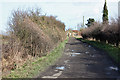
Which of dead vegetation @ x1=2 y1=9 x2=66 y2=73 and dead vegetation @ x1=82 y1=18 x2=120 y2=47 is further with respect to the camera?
dead vegetation @ x1=82 y1=18 x2=120 y2=47

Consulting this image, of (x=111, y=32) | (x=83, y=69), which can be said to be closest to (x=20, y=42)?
(x=83, y=69)

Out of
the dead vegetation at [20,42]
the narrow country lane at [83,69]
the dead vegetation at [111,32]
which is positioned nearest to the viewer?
the narrow country lane at [83,69]

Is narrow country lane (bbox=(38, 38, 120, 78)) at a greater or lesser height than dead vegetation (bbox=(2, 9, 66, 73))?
lesser

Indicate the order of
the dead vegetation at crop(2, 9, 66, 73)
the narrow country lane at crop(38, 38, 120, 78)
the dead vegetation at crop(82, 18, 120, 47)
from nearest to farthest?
the narrow country lane at crop(38, 38, 120, 78) → the dead vegetation at crop(2, 9, 66, 73) → the dead vegetation at crop(82, 18, 120, 47)

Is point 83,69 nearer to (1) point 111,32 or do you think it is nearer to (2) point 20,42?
(2) point 20,42

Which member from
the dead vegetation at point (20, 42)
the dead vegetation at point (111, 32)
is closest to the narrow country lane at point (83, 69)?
the dead vegetation at point (20, 42)

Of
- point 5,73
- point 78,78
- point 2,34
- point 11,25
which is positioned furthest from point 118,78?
point 11,25

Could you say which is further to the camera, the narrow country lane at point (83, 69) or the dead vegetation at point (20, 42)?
the dead vegetation at point (20, 42)

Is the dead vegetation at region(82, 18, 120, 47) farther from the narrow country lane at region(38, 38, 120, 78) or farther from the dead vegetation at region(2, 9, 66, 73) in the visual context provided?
the dead vegetation at region(2, 9, 66, 73)

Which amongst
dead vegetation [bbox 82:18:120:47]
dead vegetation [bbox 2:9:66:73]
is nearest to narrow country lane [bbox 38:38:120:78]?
dead vegetation [bbox 2:9:66:73]

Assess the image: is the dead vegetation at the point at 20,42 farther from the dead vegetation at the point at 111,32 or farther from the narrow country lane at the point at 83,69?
the dead vegetation at the point at 111,32

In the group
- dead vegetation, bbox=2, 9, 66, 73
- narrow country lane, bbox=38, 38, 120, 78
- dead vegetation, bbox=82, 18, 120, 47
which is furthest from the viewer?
dead vegetation, bbox=82, 18, 120, 47

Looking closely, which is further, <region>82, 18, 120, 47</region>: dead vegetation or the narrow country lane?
<region>82, 18, 120, 47</region>: dead vegetation

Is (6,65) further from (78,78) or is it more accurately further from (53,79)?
(78,78)
